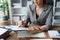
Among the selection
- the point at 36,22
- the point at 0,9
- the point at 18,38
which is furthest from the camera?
the point at 0,9

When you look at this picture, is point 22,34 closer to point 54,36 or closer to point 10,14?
point 54,36

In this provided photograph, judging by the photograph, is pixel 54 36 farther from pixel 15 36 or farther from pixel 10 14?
pixel 10 14

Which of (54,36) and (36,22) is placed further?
(36,22)

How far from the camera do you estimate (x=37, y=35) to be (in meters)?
1.28

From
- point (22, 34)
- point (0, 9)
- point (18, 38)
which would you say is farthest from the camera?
point (0, 9)

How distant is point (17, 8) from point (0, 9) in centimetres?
45

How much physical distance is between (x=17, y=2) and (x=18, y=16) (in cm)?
37

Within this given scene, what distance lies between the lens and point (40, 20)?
191cm

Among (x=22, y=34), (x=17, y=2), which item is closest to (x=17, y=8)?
(x=17, y=2)

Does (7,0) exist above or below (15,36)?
above

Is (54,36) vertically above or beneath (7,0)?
beneath

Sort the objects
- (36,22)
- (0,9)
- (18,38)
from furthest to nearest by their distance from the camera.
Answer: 1. (0,9)
2. (36,22)
3. (18,38)

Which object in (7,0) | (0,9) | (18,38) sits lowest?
(18,38)

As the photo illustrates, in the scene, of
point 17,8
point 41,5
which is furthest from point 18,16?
point 41,5
